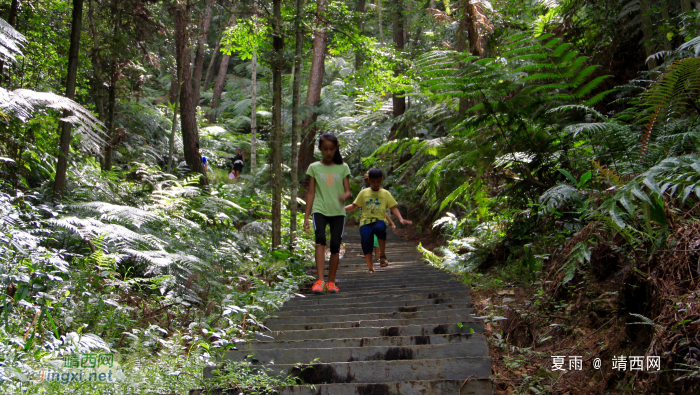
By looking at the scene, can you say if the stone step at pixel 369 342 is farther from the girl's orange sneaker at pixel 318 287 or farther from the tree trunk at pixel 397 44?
the tree trunk at pixel 397 44

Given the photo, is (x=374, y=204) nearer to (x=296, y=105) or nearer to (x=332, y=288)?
(x=332, y=288)

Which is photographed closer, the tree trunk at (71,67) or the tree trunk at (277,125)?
the tree trunk at (71,67)

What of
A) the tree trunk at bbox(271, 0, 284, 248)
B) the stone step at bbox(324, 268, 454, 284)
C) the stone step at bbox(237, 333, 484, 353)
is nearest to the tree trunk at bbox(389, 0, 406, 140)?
the tree trunk at bbox(271, 0, 284, 248)

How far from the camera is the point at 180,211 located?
849 centimetres

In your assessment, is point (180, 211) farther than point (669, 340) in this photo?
Yes

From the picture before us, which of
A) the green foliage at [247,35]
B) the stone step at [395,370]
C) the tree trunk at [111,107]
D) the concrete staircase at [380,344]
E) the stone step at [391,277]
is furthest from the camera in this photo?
the tree trunk at [111,107]

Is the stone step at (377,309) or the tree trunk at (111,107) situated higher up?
the tree trunk at (111,107)

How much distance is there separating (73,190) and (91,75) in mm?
4082

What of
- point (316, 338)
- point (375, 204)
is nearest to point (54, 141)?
point (375, 204)

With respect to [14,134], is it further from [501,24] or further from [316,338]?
[501,24]

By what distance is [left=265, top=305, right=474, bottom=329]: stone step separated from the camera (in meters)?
4.34

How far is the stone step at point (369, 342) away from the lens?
352 cm

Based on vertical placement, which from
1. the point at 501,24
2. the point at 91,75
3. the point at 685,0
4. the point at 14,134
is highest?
the point at 501,24

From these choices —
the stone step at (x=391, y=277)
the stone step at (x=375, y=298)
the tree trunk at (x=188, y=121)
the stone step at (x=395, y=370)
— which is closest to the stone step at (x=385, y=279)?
the stone step at (x=391, y=277)
